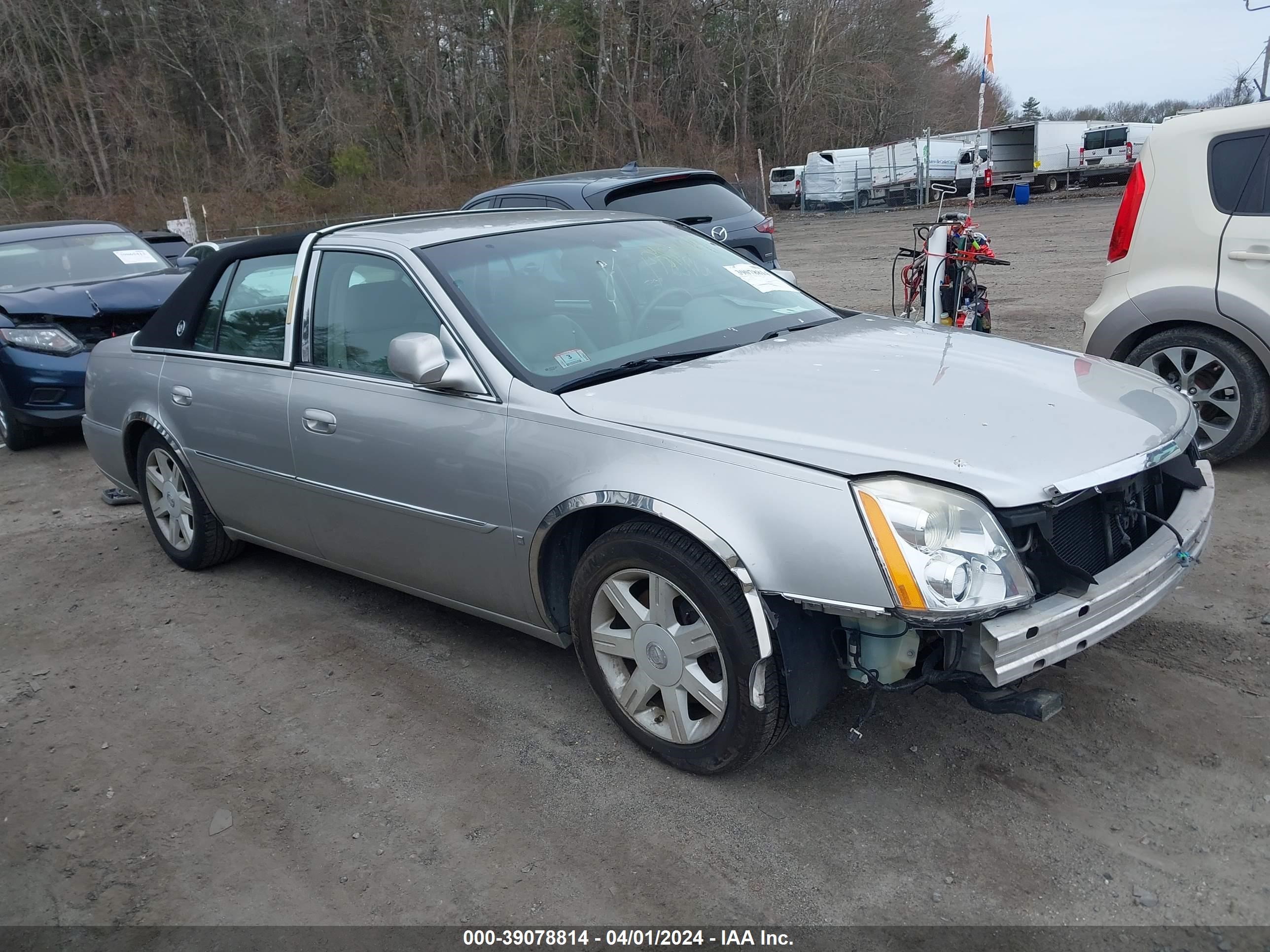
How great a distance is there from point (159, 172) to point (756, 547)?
37849mm

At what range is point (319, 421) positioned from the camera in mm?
3953

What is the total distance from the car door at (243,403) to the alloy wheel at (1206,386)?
4.37 meters

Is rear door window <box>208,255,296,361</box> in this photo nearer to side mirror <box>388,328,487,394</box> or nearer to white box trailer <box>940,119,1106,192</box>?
side mirror <box>388,328,487,394</box>

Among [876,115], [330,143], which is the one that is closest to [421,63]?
[330,143]

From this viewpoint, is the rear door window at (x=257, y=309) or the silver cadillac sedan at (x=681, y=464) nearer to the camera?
the silver cadillac sedan at (x=681, y=464)

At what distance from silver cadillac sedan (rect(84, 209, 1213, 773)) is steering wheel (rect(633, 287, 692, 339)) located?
0.01m

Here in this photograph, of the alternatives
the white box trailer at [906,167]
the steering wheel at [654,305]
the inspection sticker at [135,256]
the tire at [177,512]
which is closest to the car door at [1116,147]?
the white box trailer at [906,167]

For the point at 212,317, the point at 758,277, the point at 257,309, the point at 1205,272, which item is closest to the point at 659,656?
the point at 758,277

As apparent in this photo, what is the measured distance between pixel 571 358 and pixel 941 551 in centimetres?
151

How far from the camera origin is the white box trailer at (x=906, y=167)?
33.8 m

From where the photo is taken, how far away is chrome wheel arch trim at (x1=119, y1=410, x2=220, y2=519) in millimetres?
4809

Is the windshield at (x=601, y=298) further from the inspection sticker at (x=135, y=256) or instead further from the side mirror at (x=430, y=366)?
the inspection sticker at (x=135, y=256)

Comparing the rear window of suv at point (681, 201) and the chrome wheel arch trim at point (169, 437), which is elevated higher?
the rear window of suv at point (681, 201)

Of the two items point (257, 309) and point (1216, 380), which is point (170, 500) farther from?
point (1216, 380)
